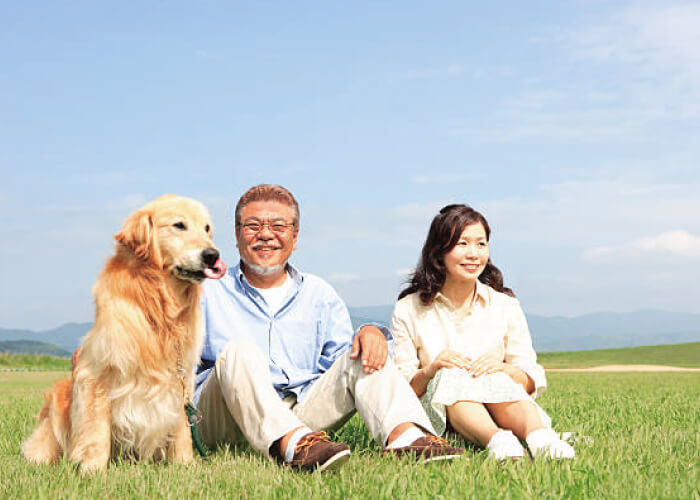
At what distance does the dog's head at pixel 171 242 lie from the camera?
3840 mm

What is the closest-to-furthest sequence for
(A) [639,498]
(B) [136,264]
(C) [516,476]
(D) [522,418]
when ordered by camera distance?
(A) [639,498]
(C) [516,476]
(B) [136,264]
(D) [522,418]

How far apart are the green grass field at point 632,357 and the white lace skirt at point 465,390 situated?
31568mm

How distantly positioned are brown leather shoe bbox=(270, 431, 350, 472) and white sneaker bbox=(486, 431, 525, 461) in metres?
0.96

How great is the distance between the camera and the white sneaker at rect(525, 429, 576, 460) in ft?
13.7

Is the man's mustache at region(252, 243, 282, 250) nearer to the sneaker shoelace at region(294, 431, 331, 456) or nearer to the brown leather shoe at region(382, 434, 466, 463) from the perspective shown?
the sneaker shoelace at region(294, 431, 331, 456)

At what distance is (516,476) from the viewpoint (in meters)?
3.60

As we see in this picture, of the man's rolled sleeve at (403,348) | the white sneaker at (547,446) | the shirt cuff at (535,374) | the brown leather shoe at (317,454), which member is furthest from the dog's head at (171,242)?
the shirt cuff at (535,374)

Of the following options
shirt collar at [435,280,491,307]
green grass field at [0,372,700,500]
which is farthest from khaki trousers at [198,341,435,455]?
shirt collar at [435,280,491,307]

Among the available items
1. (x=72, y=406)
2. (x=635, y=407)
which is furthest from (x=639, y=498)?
(x=635, y=407)

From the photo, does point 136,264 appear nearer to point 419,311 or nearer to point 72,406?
point 72,406

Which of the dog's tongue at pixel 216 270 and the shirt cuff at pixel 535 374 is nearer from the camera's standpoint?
the dog's tongue at pixel 216 270

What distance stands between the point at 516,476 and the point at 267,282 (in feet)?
7.57

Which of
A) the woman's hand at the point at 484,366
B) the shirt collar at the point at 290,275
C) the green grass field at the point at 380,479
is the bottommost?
the green grass field at the point at 380,479

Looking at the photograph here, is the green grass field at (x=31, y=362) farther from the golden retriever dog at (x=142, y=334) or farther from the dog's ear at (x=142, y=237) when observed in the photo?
the dog's ear at (x=142, y=237)
